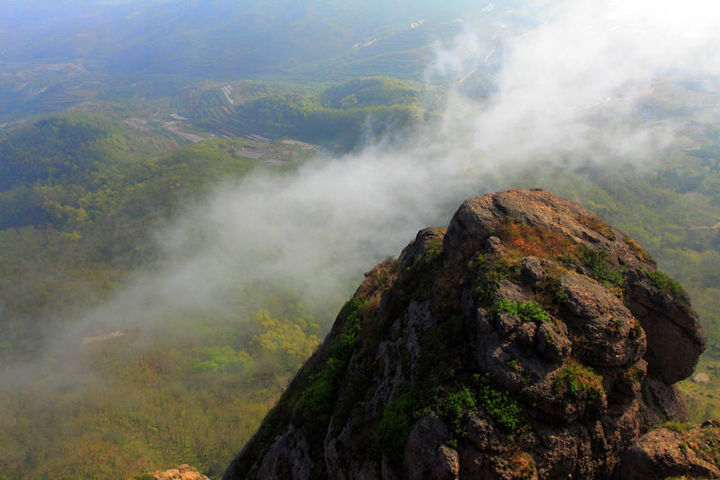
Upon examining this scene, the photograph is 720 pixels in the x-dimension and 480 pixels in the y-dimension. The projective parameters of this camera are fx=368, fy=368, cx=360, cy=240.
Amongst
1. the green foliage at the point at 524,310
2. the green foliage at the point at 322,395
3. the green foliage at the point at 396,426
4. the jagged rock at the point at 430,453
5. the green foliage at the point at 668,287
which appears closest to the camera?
the jagged rock at the point at 430,453

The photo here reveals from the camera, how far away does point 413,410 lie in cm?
1606

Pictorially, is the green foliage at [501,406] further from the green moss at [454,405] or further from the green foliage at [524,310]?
the green foliage at [524,310]

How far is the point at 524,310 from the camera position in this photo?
1691 centimetres

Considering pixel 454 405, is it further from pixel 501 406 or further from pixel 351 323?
pixel 351 323

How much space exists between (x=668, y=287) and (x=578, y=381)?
10.3 metres

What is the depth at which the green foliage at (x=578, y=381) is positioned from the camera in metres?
15.2

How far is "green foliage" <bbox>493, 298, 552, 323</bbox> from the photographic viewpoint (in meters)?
16.5

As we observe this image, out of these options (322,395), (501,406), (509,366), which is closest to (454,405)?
(501,406)

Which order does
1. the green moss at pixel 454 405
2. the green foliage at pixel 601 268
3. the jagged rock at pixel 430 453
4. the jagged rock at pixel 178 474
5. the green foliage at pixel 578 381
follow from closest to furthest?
the jagged rock at pixel 430 453
the green moss at pixel 454 405
the green foliage at pixel 578 381
the green foliage at pixel 601 268
the jagged rock at pixel 178 474

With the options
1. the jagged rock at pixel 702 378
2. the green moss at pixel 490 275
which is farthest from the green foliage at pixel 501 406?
the jagged rock at pixel 702 378

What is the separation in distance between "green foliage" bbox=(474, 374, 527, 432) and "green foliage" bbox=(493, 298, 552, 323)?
3382mm

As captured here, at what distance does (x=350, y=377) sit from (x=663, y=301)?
18.5 m

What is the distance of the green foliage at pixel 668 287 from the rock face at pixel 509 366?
87mm

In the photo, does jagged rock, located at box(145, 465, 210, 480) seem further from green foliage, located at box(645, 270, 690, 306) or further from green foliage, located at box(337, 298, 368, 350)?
green foliage, located at box(645, 270, 690, 306)
